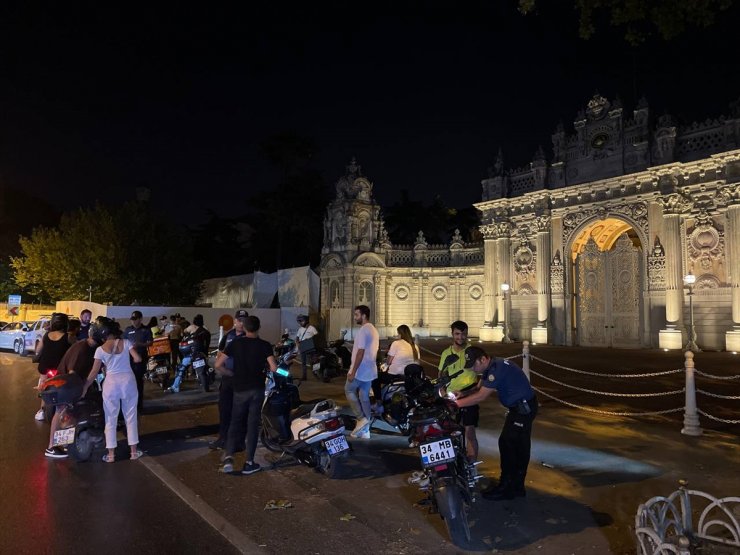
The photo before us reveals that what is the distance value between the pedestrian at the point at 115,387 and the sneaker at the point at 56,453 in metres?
0.61

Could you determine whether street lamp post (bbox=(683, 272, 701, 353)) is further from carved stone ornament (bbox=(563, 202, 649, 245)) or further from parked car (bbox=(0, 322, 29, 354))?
parked car (bbox=(0, 322, 29, 354))

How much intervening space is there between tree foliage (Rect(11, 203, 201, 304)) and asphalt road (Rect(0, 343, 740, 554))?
25.4 meters

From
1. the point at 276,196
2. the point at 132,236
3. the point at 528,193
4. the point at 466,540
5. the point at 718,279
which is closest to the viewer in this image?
the point at 466,540

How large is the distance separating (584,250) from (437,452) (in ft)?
79.4

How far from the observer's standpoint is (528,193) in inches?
1086

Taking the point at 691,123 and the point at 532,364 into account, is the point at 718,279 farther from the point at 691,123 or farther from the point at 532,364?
the point at 532,364

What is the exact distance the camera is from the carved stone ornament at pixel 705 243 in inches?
838

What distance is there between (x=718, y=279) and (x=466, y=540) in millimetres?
22062

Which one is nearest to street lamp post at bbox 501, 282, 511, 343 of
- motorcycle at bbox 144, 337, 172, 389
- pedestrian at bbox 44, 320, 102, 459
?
motorcycle at bbox 144, 337, 172, 389

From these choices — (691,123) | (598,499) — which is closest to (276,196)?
(691,123)

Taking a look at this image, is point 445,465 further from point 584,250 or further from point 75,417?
point 584,250

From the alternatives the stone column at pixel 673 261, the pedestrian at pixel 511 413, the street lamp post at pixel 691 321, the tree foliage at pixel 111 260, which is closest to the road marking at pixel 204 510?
the pedestrian at pixel 511 413

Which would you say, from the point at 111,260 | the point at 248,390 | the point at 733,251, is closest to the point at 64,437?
the point at 248,390

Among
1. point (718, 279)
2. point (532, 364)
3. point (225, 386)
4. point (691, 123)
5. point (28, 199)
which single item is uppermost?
point (28, 199)
